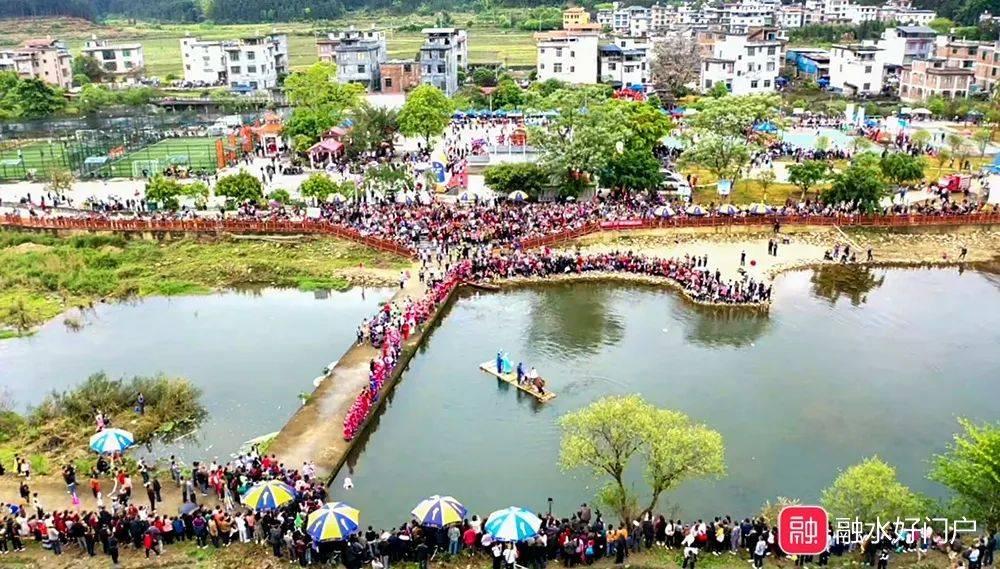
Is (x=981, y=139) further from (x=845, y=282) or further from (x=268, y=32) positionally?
(x=268, y=32)

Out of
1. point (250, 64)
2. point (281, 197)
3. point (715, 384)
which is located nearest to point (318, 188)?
point (281, 197)

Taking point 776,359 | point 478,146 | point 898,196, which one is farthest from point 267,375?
point 898,196

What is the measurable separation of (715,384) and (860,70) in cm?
7471

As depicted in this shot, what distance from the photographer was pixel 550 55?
312 feet

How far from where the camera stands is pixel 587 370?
29.5 m

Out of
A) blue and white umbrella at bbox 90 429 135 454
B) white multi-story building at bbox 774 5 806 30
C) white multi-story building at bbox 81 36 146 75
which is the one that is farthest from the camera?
white multi-story building at bbox 774 5 806 30

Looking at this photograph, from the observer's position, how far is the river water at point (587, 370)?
2345 cm

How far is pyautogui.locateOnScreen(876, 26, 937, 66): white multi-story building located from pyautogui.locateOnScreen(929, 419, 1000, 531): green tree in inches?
3299

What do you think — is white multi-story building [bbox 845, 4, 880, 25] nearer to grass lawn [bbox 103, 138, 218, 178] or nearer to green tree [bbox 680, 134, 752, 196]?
green tree [bbox 680, 134, 752, 196]

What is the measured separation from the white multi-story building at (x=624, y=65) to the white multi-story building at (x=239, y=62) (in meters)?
39.8

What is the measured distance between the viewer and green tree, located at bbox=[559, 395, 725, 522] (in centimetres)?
1914

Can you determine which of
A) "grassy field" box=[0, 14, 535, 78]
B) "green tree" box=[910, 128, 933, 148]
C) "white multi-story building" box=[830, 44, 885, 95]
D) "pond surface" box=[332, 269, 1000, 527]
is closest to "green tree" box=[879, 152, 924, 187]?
"pond surface" box=[332, 269, 1000, 527]

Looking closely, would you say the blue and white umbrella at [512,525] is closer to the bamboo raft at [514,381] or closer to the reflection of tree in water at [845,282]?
the bamboo raft at [514,381]

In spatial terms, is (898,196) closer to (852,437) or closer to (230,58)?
(852,437)
